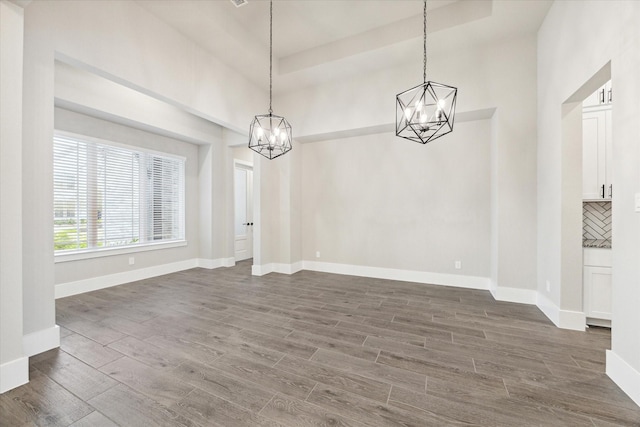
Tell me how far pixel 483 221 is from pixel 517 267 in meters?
0.86

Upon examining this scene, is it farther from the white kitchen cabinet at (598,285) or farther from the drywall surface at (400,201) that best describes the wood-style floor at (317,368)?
the drywall surface at (400,201)

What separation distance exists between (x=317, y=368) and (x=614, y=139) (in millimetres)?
2872

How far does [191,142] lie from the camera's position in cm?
588

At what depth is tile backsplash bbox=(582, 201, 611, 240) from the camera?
3182mm

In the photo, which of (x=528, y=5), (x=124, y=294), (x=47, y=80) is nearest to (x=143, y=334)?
(x=124, y=294)

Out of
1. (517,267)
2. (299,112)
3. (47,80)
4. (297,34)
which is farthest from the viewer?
(299,112)

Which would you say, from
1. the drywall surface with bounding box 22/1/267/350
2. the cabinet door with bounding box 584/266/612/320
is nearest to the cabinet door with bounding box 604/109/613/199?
the cabinet door with bounding box 584/266/612/320

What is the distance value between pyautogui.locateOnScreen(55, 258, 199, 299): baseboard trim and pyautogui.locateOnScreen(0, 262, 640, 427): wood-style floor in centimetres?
54

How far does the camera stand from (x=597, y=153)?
3182 millimetres

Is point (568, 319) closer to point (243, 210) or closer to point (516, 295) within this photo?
point (516, 295)

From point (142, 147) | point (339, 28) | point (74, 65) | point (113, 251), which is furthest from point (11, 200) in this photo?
point (339, 28)

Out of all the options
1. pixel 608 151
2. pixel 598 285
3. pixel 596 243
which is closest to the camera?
pixel 598 285

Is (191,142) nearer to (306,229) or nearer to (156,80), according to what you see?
(156,80)

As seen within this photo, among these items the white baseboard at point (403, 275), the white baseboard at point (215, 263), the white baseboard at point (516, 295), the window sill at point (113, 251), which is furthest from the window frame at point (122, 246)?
the white baseboard at point (516, 295)
